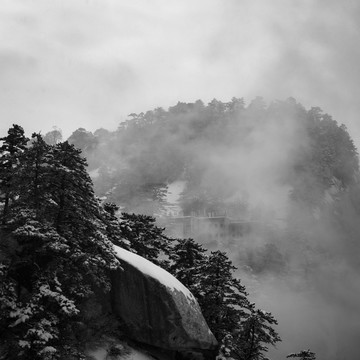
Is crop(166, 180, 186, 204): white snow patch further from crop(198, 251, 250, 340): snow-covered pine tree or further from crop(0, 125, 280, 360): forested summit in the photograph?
crop(0, 125, 280, 360): forested summit

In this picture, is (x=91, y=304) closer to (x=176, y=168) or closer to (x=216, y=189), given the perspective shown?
(x=216, y=189)

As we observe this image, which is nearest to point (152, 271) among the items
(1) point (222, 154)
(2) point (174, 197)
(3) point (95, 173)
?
(2) point (174, 197)

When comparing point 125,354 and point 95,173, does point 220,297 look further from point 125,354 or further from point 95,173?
point 95,173

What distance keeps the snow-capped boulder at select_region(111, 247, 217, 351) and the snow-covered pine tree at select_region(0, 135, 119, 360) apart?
99.6 inches

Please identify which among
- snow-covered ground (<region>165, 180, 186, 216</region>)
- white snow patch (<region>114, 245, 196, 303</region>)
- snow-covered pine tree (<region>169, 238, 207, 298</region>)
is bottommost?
white snow patch (<region>114, 245, 196, 303</region>)

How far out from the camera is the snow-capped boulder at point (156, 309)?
18.2 meters

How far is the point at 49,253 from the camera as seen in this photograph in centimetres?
1469

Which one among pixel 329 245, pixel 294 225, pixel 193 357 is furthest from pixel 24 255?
pixel 329 245

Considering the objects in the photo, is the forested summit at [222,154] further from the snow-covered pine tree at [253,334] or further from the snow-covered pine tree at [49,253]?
the snow-covered pine tree at [49,253]

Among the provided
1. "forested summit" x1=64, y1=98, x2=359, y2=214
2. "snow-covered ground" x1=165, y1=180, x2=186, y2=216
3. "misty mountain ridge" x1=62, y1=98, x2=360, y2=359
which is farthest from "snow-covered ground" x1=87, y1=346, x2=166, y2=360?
"forested summit" x1=64, y1=98, x2=359, y2=214

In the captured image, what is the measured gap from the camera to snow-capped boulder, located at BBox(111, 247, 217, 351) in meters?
18.2

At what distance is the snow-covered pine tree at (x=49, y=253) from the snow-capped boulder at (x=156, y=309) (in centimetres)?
253

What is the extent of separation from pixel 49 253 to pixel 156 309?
646 centimetres

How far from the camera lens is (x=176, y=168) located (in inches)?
4454
